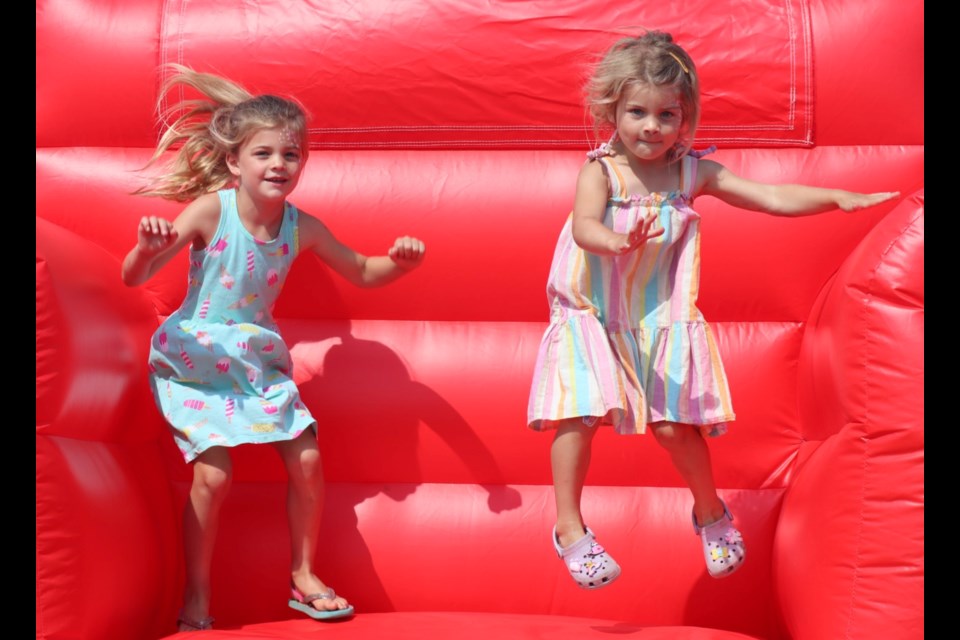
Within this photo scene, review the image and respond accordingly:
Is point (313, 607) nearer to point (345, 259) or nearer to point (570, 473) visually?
point (570, 473)

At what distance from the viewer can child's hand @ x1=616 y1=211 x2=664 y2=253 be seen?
183 cm

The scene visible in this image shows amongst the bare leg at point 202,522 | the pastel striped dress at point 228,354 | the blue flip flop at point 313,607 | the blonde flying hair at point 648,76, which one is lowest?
the blue flip flop at point 313,607

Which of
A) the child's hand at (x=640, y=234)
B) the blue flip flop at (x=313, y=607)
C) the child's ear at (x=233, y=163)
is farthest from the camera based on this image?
the child's ear at (x=233, y=163)

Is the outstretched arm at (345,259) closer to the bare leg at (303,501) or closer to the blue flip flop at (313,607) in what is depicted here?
the bare leg at (303,501)

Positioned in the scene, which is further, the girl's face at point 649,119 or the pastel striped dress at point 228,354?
the pastel striped dress at point 228,354

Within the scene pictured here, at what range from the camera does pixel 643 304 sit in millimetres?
2115

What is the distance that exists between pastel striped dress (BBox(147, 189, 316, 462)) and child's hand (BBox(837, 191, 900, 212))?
0.99 metres

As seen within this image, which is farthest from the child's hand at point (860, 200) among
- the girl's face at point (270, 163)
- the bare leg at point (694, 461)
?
the girl's face at point (270, 163)

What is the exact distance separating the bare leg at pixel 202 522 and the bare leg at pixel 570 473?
608mm

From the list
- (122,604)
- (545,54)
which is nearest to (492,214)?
(545,54)

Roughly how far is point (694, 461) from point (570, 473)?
0.22m

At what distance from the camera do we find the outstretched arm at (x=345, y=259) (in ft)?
7.66

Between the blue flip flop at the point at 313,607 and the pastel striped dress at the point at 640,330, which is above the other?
the pastel striped dress at the point at 640,330

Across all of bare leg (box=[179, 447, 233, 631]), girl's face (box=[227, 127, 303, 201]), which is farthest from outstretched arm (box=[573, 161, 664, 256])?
bare leg (box=[179, 447, 233, 631])
